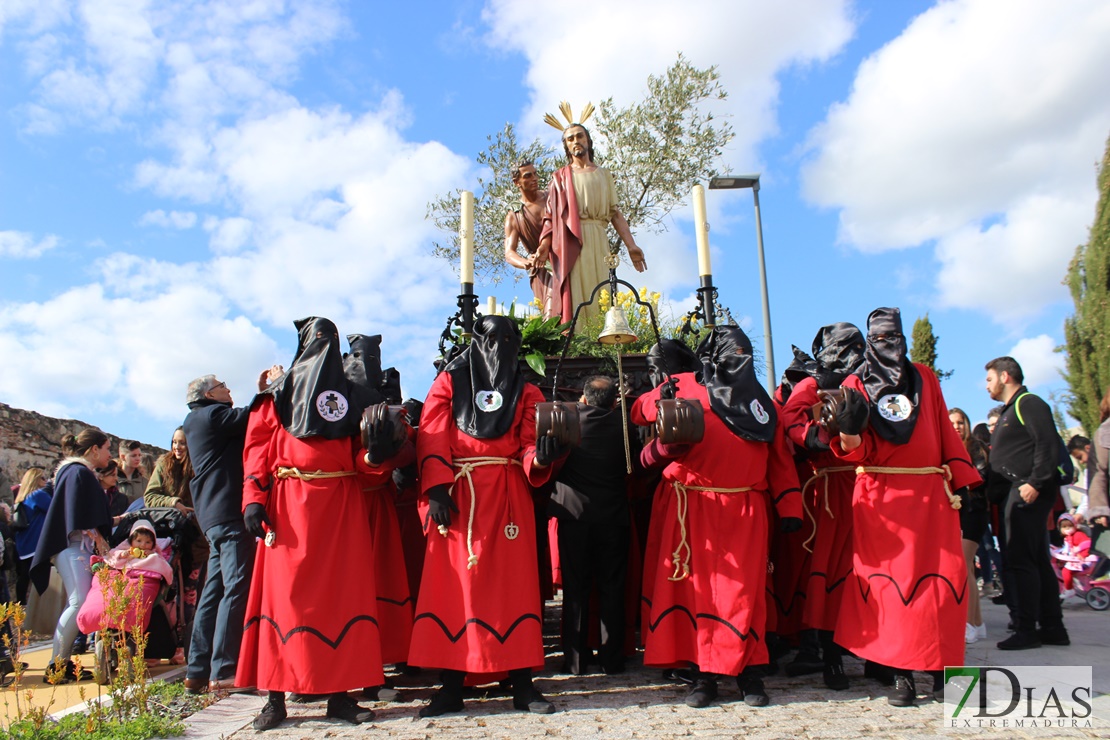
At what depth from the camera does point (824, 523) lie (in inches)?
206

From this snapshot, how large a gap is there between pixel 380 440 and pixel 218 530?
169cm

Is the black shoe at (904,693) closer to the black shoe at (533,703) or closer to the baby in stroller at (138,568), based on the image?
the black shoe at (533,703)

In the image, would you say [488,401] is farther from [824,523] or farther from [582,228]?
[582,228]

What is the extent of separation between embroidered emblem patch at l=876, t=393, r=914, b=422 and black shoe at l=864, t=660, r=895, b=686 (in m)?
1.48

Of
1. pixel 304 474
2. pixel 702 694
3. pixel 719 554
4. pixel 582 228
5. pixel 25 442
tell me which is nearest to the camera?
pixel 702 694

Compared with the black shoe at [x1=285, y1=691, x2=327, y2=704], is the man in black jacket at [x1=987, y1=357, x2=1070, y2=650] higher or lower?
higher

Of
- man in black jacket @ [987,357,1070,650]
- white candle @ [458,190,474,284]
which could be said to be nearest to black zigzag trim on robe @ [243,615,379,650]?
white candle @ [458,190,474,284]

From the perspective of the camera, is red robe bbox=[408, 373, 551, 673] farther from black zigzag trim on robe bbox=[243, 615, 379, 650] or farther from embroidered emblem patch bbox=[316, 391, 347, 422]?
embroidered emblem patch bbox=[316, 391, 347, 422]

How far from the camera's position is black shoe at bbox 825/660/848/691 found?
4742 millimetres

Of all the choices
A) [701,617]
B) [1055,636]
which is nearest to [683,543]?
[701,617]

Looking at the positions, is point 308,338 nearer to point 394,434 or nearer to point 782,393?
point 394,434

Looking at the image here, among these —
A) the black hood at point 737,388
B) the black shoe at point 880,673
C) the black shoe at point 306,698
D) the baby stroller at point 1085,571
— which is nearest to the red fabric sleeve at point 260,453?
the black shoe at point 306,698

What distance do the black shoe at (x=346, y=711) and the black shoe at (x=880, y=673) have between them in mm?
2959

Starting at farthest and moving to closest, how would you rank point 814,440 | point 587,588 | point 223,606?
point 587,588, point 223,606, point 814,440
